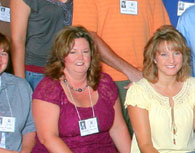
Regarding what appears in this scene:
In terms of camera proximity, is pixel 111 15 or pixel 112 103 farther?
pixel 111 15

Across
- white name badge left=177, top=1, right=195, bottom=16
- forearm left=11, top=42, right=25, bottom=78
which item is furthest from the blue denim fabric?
white name badge left=177, top=1, right=195, bottom=16

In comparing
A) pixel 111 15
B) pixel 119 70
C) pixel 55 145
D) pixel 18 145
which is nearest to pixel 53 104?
pixel 55 145

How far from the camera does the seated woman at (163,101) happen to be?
273 cm

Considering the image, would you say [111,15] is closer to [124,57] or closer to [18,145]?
[124,57]

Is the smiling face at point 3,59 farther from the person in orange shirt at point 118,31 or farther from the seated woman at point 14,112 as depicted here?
the person in orange shirt at point 118,31

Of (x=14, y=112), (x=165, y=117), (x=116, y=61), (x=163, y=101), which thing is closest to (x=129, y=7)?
(x=116, y=61)

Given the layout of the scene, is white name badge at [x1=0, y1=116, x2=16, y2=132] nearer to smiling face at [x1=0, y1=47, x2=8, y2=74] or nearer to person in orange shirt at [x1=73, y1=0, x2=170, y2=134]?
smiling face at [x1=0, y1=47, x2=8, y2=74]

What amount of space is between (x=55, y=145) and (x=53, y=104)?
262 mm

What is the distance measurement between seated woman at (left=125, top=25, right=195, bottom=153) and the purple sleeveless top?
0.70 ft

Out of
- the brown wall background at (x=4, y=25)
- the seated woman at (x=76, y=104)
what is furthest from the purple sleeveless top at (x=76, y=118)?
the brown wall background at (x=4, y=25)

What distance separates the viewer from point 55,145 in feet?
8.89

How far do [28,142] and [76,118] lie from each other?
42 centimetres

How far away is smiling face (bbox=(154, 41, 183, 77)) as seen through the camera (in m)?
2.76

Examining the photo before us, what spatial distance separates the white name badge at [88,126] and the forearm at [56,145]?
154 mm
